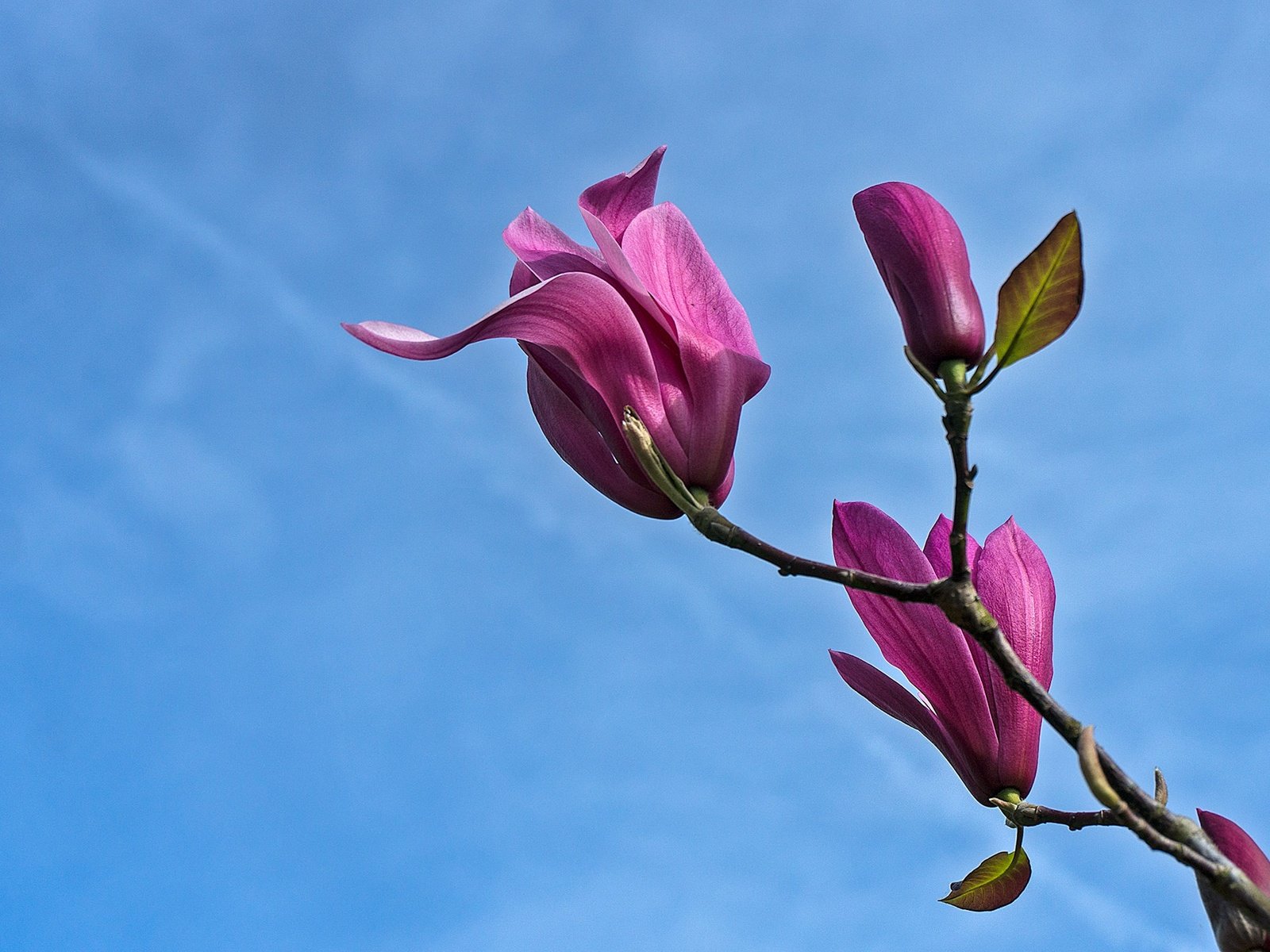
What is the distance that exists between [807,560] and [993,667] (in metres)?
0.25

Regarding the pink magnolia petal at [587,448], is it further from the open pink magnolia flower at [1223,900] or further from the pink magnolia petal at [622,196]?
the open pink magnolia flower at [1223,900]

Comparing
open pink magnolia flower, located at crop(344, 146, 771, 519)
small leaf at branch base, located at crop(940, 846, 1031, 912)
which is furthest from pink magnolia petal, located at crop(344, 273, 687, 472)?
small leaf at branch base, located at crop(940, 846, 1031, 912)

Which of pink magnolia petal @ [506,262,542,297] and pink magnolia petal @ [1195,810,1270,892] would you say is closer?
pink magnolia petal @ [1195,810,1270,892]

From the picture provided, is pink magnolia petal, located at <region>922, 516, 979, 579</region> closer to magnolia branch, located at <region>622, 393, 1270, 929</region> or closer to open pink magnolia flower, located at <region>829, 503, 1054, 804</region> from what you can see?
open pink magnolia flower, located at <region>829, 503, 1054, 804</region>

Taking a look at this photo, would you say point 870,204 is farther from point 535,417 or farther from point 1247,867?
point 1247,867

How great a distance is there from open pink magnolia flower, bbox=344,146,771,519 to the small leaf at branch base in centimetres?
38

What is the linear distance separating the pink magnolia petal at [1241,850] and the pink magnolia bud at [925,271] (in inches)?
14.4

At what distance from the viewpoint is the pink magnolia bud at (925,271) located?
735 mm

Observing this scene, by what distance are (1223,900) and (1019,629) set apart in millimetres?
245

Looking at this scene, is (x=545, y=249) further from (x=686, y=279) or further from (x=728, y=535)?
(x=728, y=535)

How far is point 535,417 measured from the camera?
95 centimetres

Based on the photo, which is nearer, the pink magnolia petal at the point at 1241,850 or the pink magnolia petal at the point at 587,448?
the pink magnolia petal at the point at 1241,850

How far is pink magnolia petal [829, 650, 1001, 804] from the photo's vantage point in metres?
0.90

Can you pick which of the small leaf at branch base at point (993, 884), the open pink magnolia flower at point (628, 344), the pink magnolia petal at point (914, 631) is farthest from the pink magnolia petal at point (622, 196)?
the small leaf at branch base at point (993, 884)
